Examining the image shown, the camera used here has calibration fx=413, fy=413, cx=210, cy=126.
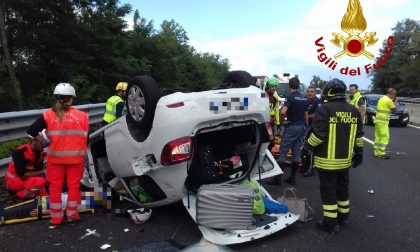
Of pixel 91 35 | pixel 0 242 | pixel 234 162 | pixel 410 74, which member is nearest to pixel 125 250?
pixel 0 242

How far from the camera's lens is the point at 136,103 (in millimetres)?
4434

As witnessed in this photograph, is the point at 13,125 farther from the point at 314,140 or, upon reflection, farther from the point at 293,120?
the point at 293,120

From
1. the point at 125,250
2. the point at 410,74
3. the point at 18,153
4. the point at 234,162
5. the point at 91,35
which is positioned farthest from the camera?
the point at 410,74

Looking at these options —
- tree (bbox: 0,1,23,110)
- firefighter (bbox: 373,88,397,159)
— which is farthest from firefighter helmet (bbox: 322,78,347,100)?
tree (bbox: 0,1,23,110)

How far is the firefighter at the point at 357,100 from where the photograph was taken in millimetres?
9443

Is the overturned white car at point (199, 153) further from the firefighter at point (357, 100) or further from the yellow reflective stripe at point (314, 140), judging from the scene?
the firefighter at point (357, 100)

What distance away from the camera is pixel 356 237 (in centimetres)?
436

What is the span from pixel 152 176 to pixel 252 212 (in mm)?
1128

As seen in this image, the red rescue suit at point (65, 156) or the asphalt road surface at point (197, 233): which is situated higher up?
the red rescue suit at point (65, 156)

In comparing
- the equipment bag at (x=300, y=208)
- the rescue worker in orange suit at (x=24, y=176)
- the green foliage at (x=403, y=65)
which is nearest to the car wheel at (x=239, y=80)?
the equipment bag at (x=300, y=208)

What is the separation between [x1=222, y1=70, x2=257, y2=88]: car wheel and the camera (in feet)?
17.2

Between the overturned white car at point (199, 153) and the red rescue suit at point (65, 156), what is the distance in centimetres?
35

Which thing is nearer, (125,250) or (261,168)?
(125,250)

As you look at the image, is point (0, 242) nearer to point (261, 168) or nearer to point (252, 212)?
point (252, 212)
